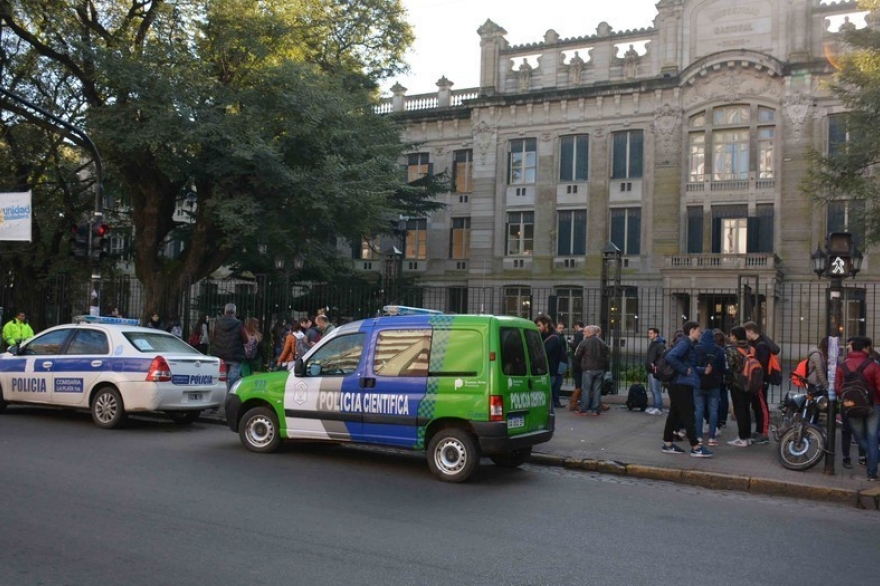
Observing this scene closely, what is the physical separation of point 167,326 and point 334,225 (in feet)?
18.8

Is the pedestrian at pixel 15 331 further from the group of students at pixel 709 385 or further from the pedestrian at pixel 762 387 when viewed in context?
the pedestrian at pixel 762 387

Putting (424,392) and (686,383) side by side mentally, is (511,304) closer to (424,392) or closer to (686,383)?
(686,383)

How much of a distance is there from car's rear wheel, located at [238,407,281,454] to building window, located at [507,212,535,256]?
2824 centimetres

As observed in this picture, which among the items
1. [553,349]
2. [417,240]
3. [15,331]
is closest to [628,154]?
[417,240]

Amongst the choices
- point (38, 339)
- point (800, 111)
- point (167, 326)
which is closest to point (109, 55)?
point (167, 326)

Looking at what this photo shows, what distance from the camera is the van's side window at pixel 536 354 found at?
368 inches

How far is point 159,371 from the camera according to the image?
11.7 meters

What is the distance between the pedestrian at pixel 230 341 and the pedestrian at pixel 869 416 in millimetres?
10081

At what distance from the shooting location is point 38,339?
42.3ft

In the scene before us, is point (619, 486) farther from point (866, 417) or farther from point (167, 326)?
point (167, 326)

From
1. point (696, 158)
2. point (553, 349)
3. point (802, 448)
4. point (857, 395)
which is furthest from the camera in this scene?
point (696, 158)

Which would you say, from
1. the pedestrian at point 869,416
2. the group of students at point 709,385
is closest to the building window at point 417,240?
the group of students at point 709,385

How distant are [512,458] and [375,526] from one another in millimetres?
3548

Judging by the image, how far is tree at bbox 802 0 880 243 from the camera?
52.9 ft
